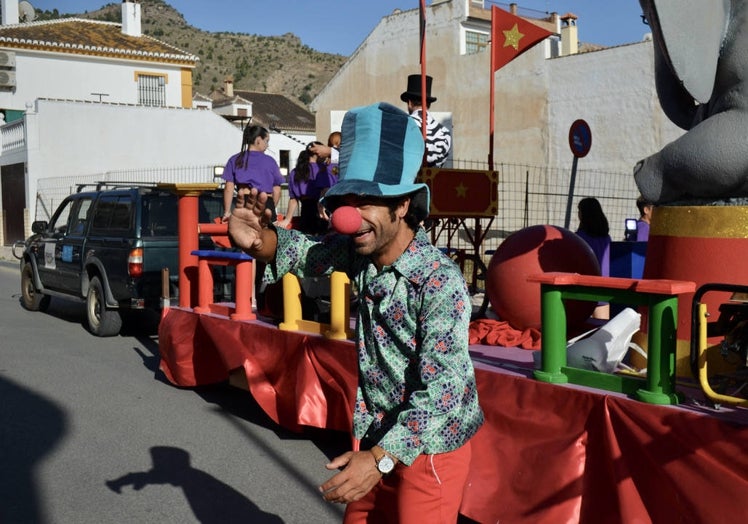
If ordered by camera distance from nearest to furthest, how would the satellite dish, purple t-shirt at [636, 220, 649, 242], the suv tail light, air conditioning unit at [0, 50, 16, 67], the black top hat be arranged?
the black top hat, purple t-shirt at [636, 220, 649, 242], the suv tail light, air conditioning unit at [0, 50, 16, 67], the satellite dish

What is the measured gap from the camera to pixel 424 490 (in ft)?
→ 7.91

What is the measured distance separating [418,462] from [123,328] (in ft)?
29.8

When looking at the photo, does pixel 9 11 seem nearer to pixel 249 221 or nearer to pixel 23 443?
pixel 23 443

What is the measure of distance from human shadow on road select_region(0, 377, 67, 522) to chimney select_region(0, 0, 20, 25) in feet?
116

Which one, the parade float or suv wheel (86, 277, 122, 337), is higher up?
the parade float

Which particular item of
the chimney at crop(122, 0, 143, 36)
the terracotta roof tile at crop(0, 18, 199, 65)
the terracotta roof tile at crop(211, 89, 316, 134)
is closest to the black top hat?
the terracotta roof tile at crop(0, 18, 199, 65)

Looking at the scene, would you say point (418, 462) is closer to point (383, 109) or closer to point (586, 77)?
point (383, 109)

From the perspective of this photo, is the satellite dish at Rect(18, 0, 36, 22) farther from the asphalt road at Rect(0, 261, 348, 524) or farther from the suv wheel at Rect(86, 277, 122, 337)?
the asphalt road at Rect(0, 261, 348, 524)

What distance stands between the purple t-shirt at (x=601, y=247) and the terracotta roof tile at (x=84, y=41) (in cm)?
3111

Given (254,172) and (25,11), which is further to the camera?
(25,11)

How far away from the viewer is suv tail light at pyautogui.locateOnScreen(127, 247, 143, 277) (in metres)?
9.34

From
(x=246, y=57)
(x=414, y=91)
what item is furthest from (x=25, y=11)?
(x=246, y=57)

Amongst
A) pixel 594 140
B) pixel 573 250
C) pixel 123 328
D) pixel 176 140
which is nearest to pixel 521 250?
pixel 573 250

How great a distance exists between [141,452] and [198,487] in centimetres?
84
